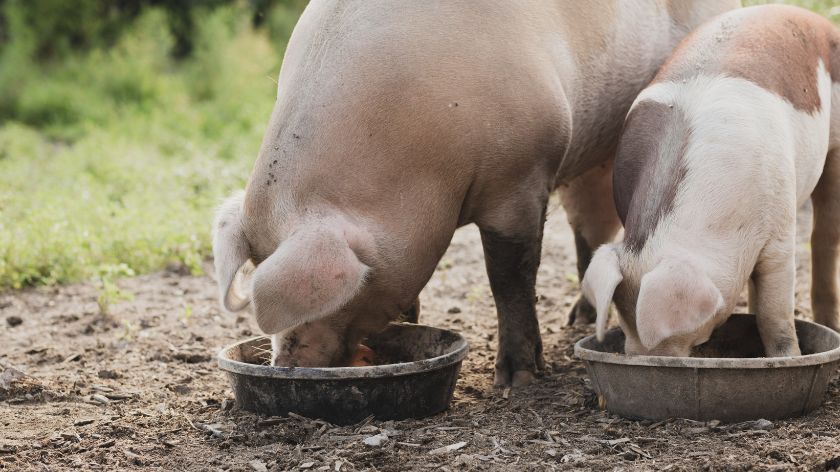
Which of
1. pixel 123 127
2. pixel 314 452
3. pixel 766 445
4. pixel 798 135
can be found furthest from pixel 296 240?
pixel 123 127

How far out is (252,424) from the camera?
402 centimetres

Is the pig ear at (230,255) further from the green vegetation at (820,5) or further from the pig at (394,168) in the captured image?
the green vegetation at (820,5)

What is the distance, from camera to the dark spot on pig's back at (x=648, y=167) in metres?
3.90

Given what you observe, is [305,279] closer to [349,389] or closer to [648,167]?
[349,389]

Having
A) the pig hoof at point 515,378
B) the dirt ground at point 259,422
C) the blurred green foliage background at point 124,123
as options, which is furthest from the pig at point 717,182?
the blurred green foliage background at point 124,123

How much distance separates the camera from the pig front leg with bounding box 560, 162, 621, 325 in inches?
231

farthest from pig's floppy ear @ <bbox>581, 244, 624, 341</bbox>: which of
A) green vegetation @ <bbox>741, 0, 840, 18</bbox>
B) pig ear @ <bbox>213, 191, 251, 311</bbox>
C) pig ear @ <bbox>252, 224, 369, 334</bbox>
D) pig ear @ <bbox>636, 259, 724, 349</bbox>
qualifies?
green vegetation @ <bbox>741, 0, 840, 18</bbox>

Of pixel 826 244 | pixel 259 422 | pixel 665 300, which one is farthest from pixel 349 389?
pixel 826 244

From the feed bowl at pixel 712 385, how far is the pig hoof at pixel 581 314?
1827 millimetres

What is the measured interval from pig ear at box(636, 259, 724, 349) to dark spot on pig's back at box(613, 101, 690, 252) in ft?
0.85

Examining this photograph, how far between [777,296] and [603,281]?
28.1 inches

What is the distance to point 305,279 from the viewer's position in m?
3.72

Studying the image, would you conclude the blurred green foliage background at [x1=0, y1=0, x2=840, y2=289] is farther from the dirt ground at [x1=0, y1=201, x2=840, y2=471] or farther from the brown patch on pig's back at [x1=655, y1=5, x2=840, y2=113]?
the brown patch on pig's back at [x1=655, y1=5, x2=840, y2=113]

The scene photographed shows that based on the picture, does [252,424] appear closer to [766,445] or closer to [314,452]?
[314,452]
